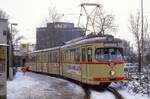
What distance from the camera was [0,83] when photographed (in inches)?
703

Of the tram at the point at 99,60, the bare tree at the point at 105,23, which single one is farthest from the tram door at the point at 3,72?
the bare tree at the point at 105,23

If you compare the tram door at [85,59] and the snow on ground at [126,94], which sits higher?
the tram door at [85,59]

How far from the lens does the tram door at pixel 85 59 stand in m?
23.8

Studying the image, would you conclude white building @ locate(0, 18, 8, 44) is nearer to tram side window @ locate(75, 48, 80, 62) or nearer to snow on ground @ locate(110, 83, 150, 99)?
snow on ground @ locate(110, 83, 150, 99)

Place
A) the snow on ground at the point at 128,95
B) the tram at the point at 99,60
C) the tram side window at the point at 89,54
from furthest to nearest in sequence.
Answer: the tram side window at the point at 89,54, the tram at the point at 99,60, the snow on ground at the point at 128,95

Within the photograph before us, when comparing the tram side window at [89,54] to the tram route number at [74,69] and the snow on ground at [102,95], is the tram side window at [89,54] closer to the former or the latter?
the tram route number at [74,69]

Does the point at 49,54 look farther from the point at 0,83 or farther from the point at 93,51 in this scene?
the point at 0,83

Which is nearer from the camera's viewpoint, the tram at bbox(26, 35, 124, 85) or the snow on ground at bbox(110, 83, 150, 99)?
the snow on ground at bbox(110, 83, 150, 99)

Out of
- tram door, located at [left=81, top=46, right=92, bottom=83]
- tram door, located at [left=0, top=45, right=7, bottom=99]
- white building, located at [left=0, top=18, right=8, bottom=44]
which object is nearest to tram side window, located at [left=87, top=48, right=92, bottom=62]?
tram door, located at [left=81, top=46, right=92, bottom=83]

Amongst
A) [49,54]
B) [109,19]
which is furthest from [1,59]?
[109,19]

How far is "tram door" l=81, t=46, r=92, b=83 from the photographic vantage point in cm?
2377

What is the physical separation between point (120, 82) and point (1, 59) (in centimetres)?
1031

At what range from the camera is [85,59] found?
2453 centimetres

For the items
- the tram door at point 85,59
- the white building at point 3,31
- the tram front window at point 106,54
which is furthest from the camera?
the tram door at point 85,59
